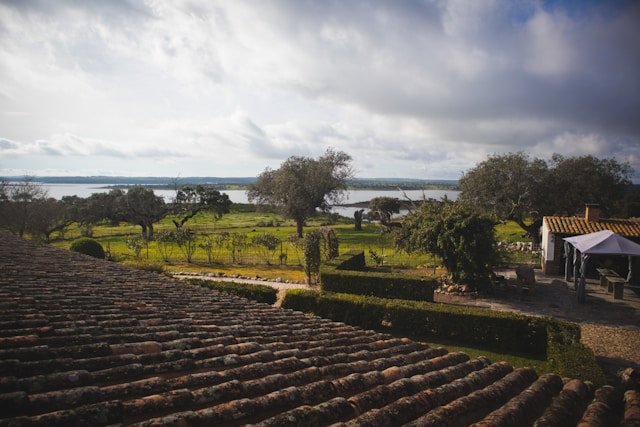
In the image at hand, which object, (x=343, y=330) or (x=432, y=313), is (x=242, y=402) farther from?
(x=432, y=313)

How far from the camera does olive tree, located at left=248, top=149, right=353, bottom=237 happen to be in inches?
1795

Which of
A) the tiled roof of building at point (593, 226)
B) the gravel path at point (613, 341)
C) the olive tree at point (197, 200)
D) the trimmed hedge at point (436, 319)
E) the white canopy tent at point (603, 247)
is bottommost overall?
the gravel path at point (613, 341)

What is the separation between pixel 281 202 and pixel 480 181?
22.9m

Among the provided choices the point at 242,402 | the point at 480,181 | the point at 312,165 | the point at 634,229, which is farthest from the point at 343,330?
the point at 312,165

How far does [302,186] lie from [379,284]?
29.8m

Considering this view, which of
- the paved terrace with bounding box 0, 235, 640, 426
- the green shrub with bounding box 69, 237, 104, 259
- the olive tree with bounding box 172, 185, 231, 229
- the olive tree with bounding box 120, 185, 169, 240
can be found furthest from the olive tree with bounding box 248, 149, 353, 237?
the paved terrace with bounding box 0, 235, 640, 426

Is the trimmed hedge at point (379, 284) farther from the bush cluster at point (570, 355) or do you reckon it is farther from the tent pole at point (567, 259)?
the tent pole at point (567, 259)

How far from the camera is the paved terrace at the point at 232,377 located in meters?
2.99

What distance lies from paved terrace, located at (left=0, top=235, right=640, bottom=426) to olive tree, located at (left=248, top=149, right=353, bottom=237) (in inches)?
1528

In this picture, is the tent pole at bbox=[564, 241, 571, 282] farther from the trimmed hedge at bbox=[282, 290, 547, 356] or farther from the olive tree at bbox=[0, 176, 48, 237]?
the olive tree at bbox=[0, 176, 48, 237]

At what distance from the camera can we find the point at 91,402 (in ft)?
9.73

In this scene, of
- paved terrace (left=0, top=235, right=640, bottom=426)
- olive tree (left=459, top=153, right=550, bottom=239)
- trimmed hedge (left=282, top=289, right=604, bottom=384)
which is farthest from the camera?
olive tree (left=459, top=153, right=550, bottom=239)

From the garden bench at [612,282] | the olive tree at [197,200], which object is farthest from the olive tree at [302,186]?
the garden bench at [612,282]

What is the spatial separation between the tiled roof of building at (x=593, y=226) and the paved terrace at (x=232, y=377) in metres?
20.5
